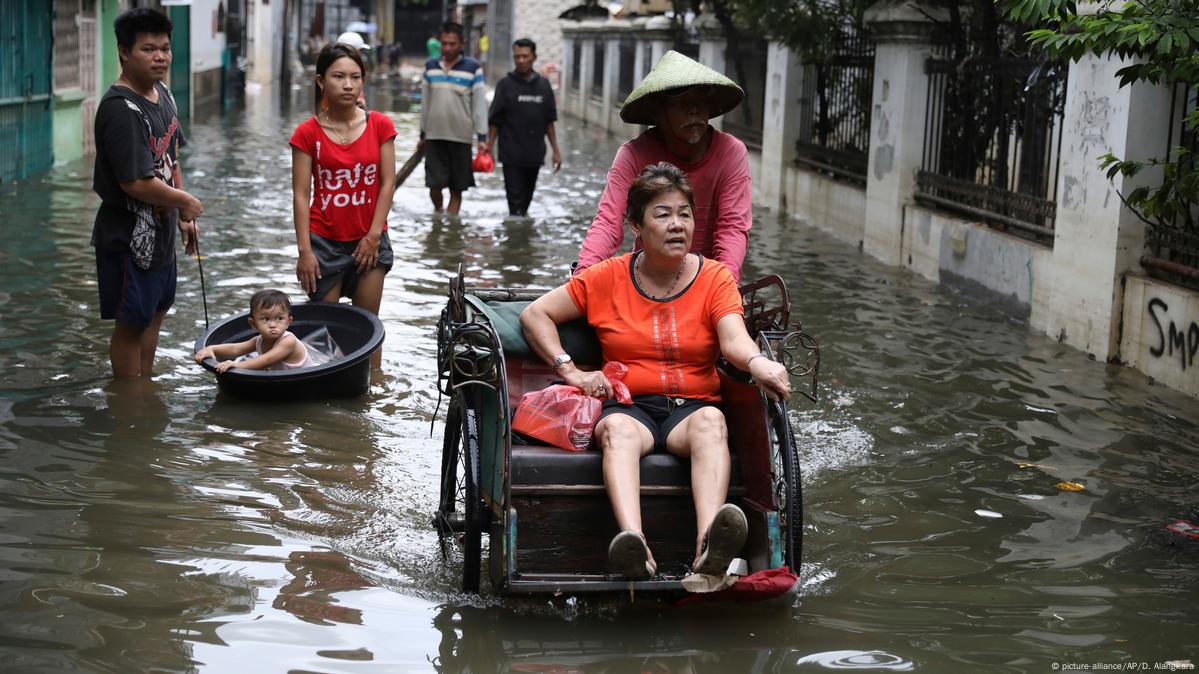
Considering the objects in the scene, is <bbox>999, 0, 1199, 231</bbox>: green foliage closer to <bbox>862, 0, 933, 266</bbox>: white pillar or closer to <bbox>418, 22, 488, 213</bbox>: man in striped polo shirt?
<bbox>862, 0, 933, 266</bbox>: white pillar

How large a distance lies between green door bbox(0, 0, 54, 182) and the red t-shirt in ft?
32.6

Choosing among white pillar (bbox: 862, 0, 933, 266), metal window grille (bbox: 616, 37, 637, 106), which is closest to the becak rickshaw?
white pillar (bbox: 862, 0, 933, 266)

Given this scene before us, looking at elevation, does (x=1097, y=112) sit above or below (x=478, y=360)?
above

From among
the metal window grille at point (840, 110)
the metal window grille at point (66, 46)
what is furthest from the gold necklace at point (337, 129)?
the metal window grille at point (66, 46)

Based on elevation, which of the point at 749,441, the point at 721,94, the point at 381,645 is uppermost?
the point at 721,94

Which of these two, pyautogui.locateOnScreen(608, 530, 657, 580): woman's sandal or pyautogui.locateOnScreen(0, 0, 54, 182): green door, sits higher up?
pyautogui.locateOnScreen(0, 0, 54, 182): green door

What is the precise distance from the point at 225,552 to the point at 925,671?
2.53 meters

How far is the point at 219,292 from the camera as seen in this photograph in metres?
10.3

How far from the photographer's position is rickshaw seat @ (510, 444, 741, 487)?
186 inches

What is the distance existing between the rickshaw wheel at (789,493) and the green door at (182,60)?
975 inches

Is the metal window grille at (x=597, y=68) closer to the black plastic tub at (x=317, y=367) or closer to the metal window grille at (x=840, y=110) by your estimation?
the metal window grille at (x=840, y=110)

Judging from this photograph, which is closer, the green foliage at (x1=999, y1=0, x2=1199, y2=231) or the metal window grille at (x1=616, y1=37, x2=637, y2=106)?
the green foliage at (x1=999, y1=0, x2=1199, y2=231)

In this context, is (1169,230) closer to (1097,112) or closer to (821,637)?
(1097,112)

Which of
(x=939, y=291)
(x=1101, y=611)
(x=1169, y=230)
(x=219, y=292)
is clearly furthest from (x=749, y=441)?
(x=939, y=291)
